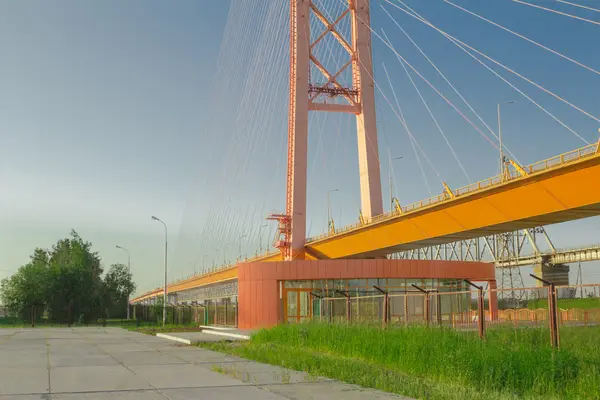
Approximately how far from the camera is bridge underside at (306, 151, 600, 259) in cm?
2750

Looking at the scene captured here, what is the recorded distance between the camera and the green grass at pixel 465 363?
11.5m

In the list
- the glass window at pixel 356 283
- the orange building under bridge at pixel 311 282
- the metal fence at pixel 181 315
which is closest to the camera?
the orange building under bridge at pixel 311 282

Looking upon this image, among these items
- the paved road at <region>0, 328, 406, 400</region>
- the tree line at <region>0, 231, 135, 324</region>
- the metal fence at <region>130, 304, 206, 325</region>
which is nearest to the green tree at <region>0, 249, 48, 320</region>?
the tree line at <region>0, 231, 135, 324</region>

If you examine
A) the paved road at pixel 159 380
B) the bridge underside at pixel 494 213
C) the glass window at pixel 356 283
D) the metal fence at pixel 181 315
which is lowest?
the metal fence at pixel 181 315

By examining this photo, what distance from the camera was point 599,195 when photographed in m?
26.5

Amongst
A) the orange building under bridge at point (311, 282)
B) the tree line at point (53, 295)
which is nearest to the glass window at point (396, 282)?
the orange building under bridge at point (311, 282)

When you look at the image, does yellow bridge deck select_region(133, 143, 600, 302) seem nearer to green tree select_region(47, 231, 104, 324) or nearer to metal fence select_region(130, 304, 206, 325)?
metal fence select_region(130, 304, 206, 325)

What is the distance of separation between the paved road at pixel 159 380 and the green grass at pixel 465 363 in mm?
999

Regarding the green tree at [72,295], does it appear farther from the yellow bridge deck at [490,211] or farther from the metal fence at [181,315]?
the yellow bridge deck at [490,211]

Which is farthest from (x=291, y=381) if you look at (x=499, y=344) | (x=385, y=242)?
(x=385, y=242)

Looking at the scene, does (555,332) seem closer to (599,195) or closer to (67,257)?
(599,195)

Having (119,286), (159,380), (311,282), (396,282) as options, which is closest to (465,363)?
(159,380)

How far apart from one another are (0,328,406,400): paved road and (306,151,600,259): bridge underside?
16.4 metres

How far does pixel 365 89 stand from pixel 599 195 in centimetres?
2362
